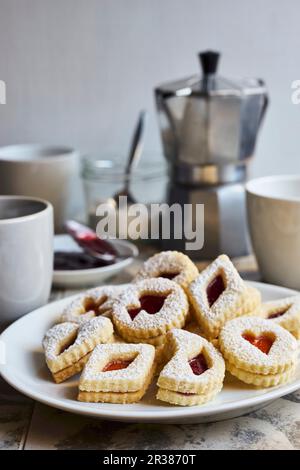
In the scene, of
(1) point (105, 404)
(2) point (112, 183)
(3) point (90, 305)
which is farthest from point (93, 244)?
(1) point (105, 404)

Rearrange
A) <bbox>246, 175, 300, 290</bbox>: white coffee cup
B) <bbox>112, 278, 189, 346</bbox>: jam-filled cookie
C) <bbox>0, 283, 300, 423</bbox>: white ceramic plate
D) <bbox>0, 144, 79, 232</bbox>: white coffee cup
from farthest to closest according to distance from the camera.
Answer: <bbox>0, 144, 79, 232</bbox>: white coffee cup
<bbox>246, 175, 300, 290</bbox>: white coffee cup
<bbox>112, 278, 189, 346</bbox>: jam-filled cookie
<bbox>0, 283, 300, 423</bbox>: white ceramic plate

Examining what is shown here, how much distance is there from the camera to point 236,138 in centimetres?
114

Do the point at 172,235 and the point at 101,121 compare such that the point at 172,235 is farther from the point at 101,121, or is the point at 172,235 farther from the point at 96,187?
the point at 101,121

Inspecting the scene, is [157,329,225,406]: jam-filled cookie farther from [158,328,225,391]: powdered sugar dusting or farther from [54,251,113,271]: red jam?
[54,251,113,271]: red jam

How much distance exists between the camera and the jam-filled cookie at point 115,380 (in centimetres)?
65

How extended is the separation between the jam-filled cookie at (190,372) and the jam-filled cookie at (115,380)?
0.06 feet

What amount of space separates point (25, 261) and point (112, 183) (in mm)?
394

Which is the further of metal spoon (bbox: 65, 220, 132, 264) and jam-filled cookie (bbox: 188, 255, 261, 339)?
metal spoon (bbox: 65, 220, 132, 264)

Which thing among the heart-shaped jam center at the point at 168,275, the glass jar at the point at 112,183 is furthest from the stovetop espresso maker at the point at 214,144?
the heart-shaped jam center at the point at 168,275

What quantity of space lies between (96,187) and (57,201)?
71 millimetres

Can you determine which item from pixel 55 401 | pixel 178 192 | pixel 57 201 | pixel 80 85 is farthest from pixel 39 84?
pixel 55 401

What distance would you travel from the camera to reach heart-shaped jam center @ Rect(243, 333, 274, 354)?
71cm

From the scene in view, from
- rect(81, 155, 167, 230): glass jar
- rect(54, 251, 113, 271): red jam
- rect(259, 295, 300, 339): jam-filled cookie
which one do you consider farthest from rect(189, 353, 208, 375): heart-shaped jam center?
rect(81, 155, 167, 230): glass jar

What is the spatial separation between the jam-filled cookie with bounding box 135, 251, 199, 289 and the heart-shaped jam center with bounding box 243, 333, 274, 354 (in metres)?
0.12
